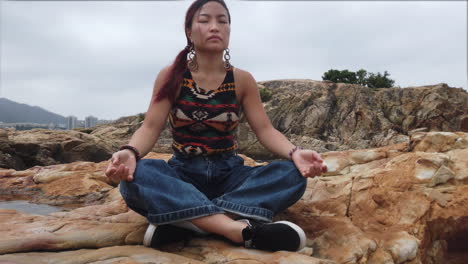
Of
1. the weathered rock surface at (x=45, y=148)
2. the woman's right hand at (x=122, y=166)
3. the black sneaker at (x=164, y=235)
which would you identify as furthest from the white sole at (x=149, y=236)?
the weathered rock surface at (x=45, y=148)

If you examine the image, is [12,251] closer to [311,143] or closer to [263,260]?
[263,260]

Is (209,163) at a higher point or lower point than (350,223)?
higher

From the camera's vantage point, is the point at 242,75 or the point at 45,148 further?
the point at 45,148

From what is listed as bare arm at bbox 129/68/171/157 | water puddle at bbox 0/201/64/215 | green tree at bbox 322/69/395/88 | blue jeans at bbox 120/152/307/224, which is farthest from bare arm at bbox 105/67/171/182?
green tree at bbox 322/69/395/88

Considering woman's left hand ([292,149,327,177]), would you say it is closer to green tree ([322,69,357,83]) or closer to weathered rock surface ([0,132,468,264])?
weathered rock surface ([0,132,468,264])

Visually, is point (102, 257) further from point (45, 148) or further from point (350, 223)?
point (45, 148)

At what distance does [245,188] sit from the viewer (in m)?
1.99

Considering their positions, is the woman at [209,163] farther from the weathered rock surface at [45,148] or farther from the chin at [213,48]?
the weathered rock surface at [45,148]

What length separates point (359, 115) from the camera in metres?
18.0

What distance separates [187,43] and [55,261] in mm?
1521

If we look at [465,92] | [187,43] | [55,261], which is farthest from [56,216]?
[465,92]

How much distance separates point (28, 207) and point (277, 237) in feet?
7.54

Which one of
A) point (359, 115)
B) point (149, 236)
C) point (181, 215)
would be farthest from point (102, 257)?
point (359, 115)

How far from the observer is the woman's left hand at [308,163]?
1.87 meters
